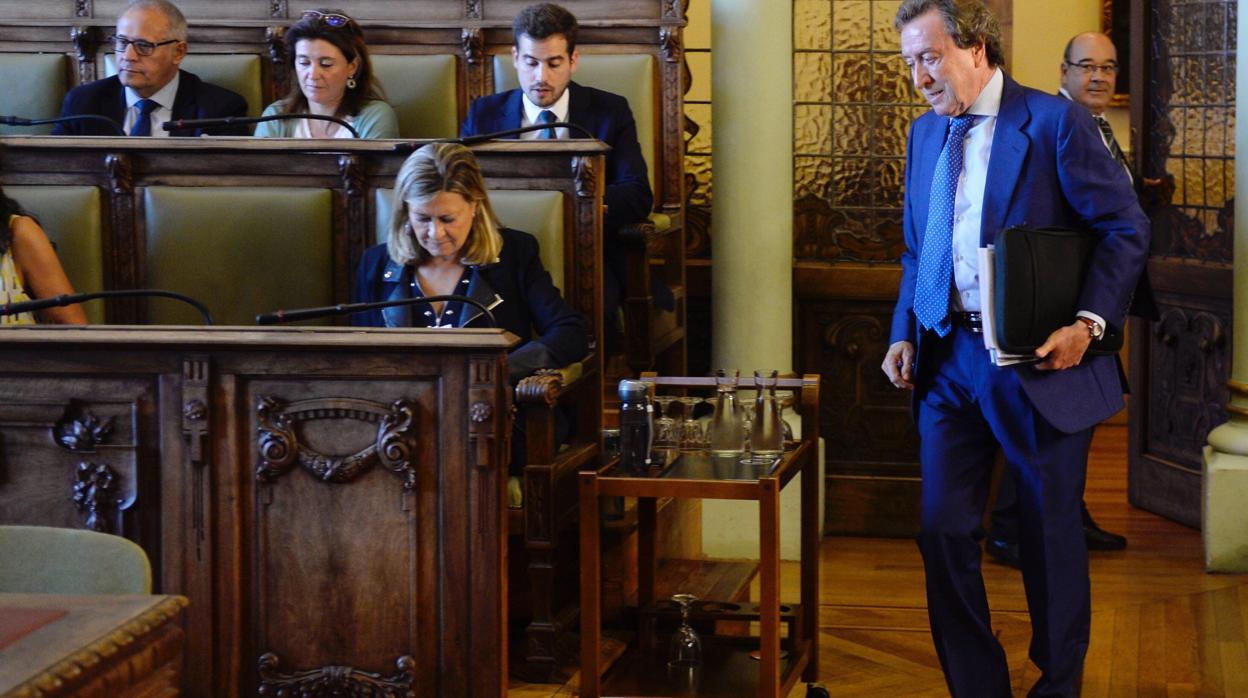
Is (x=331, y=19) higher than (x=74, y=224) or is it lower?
higher

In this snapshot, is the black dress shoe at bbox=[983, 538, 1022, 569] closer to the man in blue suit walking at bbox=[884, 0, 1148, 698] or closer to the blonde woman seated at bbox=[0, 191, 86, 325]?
the man in blue suit walking at bbox=[884, 0, 1148, 698]

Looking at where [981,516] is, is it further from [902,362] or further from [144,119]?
[144,119]

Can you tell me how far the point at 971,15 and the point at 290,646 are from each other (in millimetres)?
1657

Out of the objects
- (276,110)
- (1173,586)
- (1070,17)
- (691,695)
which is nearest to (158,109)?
(276,110)

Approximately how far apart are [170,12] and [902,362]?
7.82ft

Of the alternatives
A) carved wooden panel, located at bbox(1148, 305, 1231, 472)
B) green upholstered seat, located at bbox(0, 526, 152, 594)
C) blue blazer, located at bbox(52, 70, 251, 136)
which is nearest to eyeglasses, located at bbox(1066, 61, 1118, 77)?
carved wooden panel, located at bbox(1148, 305, 1231, 472)

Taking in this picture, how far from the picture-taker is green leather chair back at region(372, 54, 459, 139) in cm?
504

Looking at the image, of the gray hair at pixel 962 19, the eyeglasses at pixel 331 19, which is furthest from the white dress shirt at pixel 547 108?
the gray hair at pixel 962 19

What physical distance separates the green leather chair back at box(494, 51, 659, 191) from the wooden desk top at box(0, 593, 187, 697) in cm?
332

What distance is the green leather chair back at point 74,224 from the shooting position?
4059mm

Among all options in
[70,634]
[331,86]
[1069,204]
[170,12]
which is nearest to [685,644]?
[1069,204]

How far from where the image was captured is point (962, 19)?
3168mm

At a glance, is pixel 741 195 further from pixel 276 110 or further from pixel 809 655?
pixel 809 655

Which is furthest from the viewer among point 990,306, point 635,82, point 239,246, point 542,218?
point 635,82
